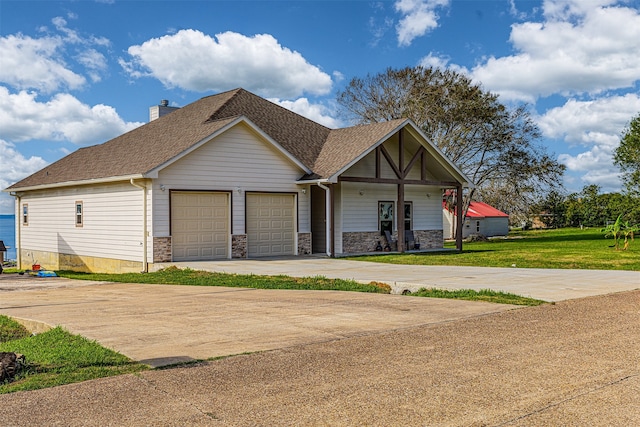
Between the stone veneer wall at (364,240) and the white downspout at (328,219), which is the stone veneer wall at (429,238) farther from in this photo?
the white downspout at (328,219)

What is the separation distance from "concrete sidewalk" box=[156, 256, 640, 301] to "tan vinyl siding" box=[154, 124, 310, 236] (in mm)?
2126

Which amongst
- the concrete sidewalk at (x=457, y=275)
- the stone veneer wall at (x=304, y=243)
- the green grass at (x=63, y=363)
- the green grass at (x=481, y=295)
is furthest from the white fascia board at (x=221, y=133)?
the green grass at (x=63, y=363)

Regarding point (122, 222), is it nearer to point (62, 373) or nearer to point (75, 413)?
point (62, 373)

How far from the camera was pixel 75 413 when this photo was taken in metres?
5.22

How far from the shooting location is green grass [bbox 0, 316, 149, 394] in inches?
246

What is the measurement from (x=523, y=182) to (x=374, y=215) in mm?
18710

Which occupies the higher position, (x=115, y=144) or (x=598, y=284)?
(x=115, y=144)

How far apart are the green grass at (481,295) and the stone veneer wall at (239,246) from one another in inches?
395

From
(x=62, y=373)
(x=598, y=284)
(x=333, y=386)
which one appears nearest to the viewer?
(x=333, y=386)

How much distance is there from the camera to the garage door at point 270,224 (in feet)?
74.9

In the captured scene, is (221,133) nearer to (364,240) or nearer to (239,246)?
(239,246)

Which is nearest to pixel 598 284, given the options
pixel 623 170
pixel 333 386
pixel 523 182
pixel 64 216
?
pixel 333 386

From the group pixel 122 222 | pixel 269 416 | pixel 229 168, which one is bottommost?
pixel 269 416

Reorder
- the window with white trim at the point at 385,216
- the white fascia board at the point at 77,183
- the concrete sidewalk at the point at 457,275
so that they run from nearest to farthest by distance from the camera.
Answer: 1. the concrete sidewalk at the point at 457,275
2. the white fascia board at the point at 77,183
3. the window with white trim at the point at 385,216
